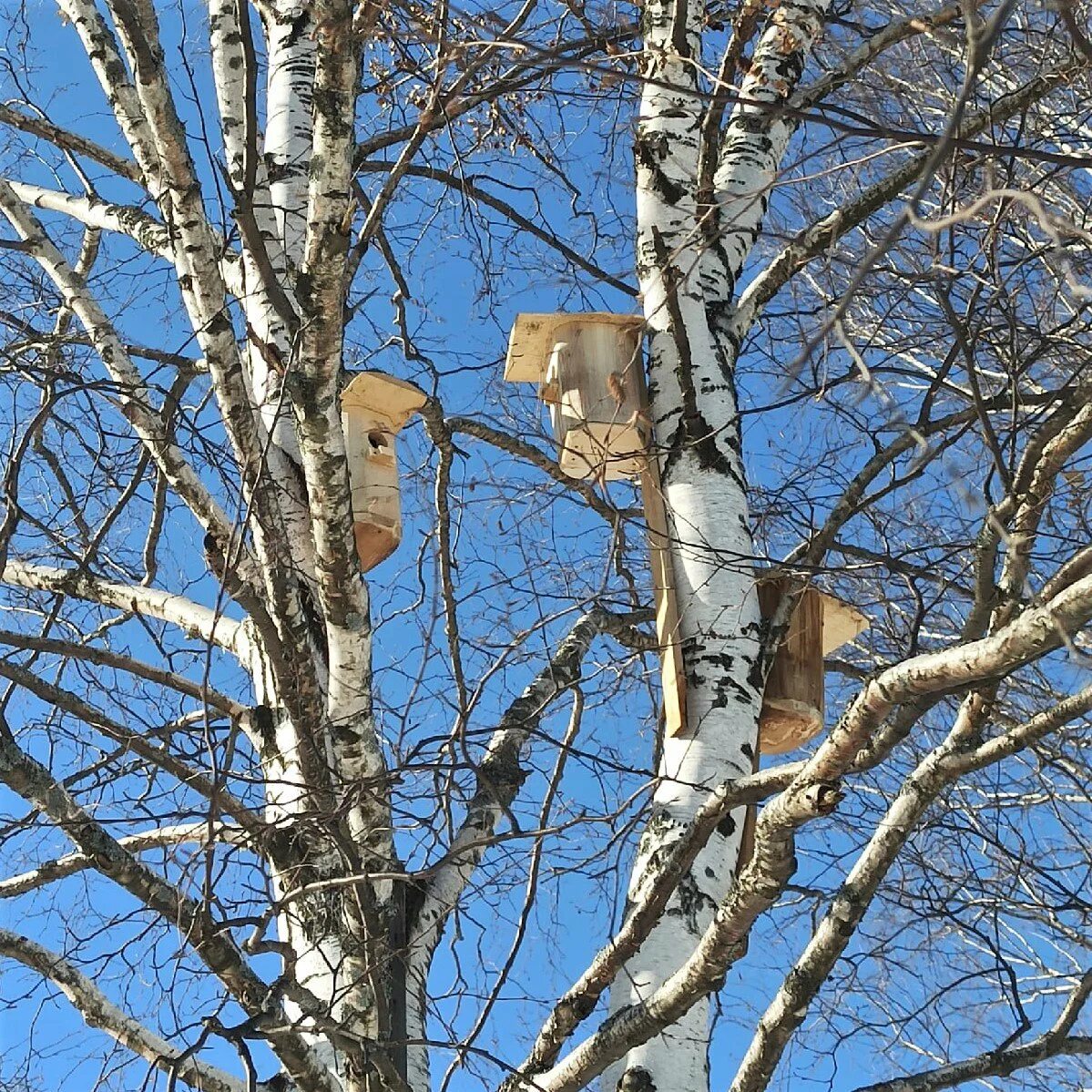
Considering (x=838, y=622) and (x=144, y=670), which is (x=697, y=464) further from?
(x=144, y=670)

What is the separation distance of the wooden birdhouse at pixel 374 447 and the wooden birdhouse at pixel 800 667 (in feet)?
3.52

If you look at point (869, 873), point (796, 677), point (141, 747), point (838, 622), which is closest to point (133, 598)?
point (141, 747)

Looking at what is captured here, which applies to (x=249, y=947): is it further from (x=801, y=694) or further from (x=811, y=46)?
(x=811, y=46)

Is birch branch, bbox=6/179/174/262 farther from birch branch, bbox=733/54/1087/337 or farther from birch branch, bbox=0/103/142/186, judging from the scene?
birch branch, bbox=733/54/1087/337

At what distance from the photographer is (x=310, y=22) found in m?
4.64

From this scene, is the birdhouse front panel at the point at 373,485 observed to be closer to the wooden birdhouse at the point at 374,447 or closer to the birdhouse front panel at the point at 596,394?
the wooden birdhouse at the point at 374,447

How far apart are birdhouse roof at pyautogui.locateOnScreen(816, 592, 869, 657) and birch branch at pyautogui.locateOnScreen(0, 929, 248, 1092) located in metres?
1.99

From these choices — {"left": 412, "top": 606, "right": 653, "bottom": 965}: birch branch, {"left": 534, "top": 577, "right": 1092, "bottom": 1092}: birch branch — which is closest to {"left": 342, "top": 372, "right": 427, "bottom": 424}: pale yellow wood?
{"left": 412, "top": 606, "right": 653, "bottom": 965}: birch branch

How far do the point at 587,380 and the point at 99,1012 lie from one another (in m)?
2.05

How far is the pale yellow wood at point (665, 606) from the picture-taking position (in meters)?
3.55

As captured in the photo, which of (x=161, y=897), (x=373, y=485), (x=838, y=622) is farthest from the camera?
(x=838, y=622)

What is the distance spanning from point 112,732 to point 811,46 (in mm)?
2928

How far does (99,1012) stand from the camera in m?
3.50

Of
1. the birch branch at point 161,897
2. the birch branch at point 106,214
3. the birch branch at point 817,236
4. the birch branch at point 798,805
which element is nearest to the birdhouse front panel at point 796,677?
the birch branch at point 817,236
